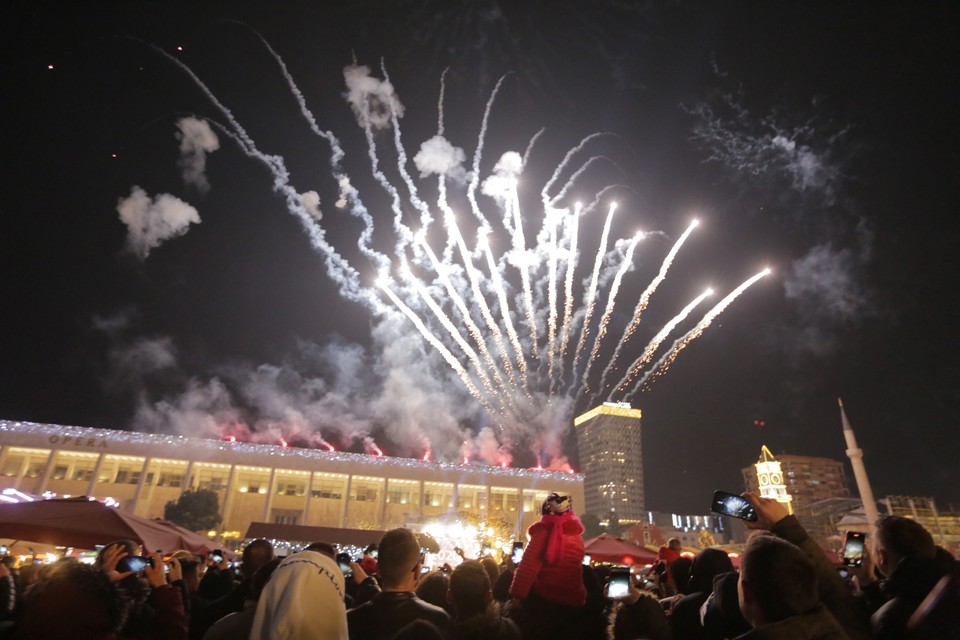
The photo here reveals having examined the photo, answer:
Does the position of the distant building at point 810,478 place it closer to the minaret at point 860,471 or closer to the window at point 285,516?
the minaret at point 860,471

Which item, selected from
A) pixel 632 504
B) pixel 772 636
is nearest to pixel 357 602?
pixel 772 636

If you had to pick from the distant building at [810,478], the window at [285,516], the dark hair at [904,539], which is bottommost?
the dark hair at [904,539]

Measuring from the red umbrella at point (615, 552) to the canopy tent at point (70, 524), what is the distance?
1037 centimetres

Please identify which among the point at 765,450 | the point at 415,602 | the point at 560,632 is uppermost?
the point at 765,450

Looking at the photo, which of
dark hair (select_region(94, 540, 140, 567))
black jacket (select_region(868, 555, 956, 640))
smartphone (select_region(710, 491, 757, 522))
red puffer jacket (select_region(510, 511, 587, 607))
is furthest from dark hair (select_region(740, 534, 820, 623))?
dark hair (select_region(94, 540, 140, 567))

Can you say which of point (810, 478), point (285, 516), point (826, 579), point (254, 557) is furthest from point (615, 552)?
point (810, 478)

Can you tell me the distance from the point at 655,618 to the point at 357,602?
9.98ft

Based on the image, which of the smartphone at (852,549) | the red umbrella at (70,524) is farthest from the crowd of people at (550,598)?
the red umbrella at (70,524)

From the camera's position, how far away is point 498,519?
212 feet

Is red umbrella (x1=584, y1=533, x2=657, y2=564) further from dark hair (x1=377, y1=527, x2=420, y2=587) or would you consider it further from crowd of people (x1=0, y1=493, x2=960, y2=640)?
dark hair (x1=377, y1=527, x2=420, y2=587)

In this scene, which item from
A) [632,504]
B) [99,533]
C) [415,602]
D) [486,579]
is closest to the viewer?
[415,602]

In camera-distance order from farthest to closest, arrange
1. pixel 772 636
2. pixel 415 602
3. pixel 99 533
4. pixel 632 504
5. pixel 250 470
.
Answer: pixel 632 504
pixel 250 470
pixel 99 533
pixel 415 602
pixel 772 636

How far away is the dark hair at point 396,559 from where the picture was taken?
10.5ft

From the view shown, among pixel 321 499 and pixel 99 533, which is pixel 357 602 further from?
pixel 321 499
